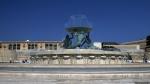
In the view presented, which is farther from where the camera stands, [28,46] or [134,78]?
[28,46]

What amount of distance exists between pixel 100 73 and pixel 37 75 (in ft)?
9.67

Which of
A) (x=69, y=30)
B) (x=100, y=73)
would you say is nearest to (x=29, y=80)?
(x=100, y=73)

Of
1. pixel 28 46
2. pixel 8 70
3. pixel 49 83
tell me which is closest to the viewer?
pixel 49 83

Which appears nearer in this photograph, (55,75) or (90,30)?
(55,75)

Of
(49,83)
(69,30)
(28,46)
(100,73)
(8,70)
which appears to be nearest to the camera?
(49,83)

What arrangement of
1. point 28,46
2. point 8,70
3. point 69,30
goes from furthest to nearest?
point 28,46 < point 69,30 < point 8,70

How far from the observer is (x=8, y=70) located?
16047 mm

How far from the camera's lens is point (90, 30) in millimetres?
25750

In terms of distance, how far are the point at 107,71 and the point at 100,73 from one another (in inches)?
19.8

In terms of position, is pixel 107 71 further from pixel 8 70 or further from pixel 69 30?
pixel 69 30

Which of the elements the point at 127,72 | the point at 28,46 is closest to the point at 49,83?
the point at 127,72

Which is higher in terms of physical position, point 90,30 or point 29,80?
point 90,30

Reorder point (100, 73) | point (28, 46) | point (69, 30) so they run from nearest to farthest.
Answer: point (100, 73) → point (69, 30) → point (28, 46)

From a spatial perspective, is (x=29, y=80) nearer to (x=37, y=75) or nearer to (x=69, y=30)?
(x=37, y=75)
